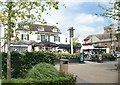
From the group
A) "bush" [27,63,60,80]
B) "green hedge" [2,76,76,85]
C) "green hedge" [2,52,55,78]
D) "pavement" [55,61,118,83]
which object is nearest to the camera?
"green hedge" [2,76,76,85]

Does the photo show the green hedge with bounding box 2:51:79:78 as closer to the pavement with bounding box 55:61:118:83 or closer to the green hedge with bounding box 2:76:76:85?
the pavement with bounding box 55:61:118:83

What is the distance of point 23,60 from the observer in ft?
29.3

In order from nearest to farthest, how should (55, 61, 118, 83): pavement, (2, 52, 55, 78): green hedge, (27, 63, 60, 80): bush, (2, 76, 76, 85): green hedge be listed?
1. (2, 76, 76, 85): green hedge
2. (27, 63, 60, 80): bush
3. (2, 52, 55, 78): green hedge
4. (55, 61, 118, 83): pavement

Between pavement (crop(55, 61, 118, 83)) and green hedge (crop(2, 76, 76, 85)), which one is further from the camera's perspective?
pavement (crop(55, 61, 118, 83))

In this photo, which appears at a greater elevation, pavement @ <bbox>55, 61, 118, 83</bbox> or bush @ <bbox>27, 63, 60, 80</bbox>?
bush @ <bbox>27, 63, 60, 80</bbox>

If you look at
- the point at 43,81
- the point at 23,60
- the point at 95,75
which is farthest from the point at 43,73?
the point at 95,75

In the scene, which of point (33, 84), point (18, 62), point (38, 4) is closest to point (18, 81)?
point (33, 84)

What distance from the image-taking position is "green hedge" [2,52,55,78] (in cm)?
877

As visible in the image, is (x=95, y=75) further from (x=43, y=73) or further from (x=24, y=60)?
(x=43, y=73)

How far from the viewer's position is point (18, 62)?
8.87 meters

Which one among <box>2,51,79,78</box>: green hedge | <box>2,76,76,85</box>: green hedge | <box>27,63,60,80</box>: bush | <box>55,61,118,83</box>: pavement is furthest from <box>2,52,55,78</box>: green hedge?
<box>2,76,76,85</box>: green hedge

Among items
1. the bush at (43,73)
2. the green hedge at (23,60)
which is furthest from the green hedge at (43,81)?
the green hedge at (23,60)

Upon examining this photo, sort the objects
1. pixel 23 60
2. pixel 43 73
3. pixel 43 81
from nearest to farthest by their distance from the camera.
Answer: pixel 43 81, pixel 43 73, pixel 23 60

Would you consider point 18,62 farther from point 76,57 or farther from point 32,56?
point 76,57
